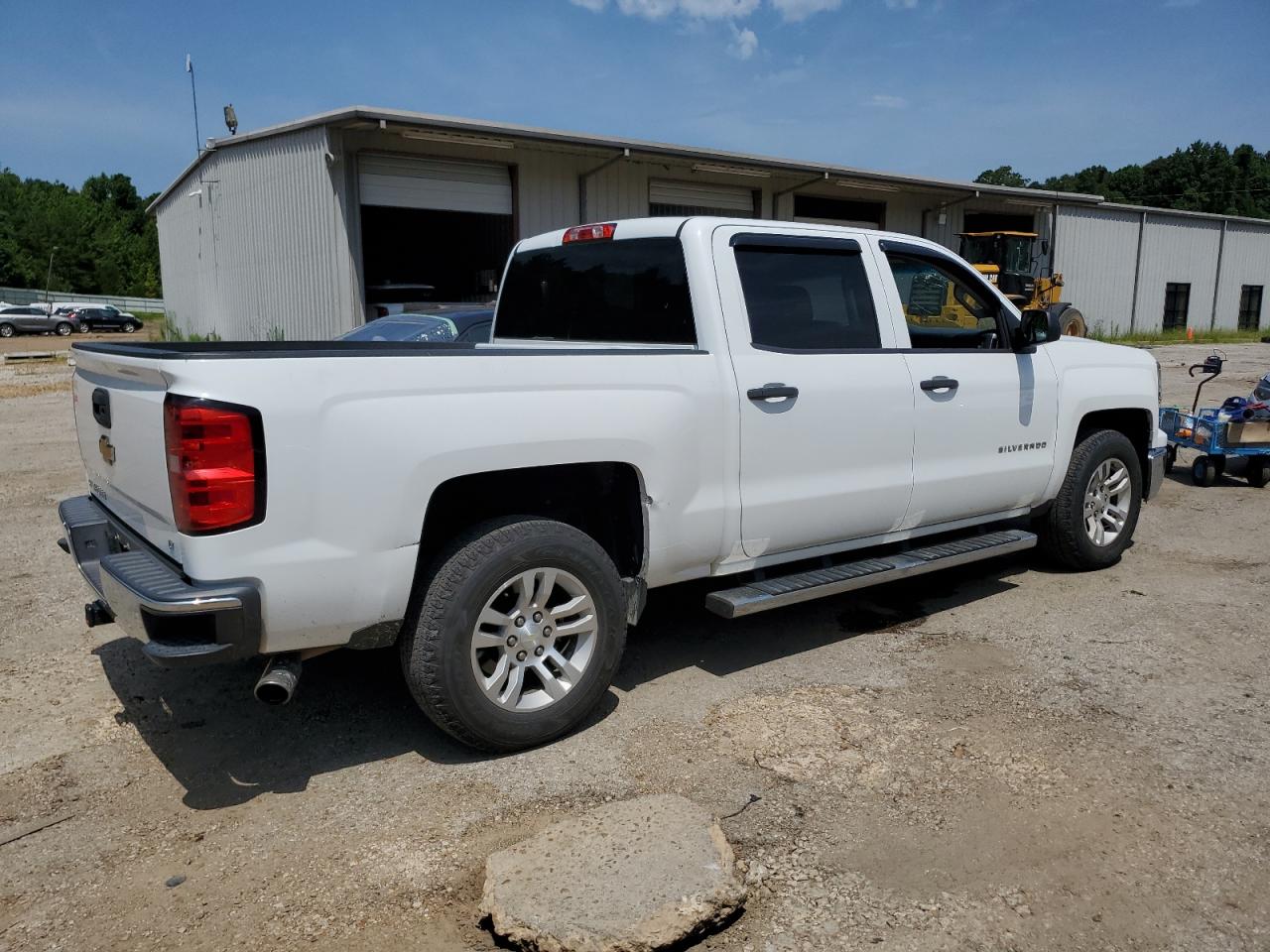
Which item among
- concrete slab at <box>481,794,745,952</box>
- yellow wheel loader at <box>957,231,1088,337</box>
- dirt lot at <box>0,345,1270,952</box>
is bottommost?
dirt lot at <box>0,345,1270,952</box>

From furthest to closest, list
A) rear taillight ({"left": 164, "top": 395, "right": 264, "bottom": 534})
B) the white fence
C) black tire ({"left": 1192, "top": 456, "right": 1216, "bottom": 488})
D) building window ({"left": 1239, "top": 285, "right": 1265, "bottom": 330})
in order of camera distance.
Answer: the white fence → building window ({"left": 1239, "top": 285, "right": 1265, "bottom": 330}) → black tire ({"left": 1192, "top": 456, "right": 1216, "bottom": 488}) → rear taillight ({"left": 164, "top": 395, "right": 264, "bottom": 534})

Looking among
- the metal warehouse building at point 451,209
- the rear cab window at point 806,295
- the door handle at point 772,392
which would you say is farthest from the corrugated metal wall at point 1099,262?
the door handle at point 772,392

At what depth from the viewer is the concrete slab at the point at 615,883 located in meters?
2.61

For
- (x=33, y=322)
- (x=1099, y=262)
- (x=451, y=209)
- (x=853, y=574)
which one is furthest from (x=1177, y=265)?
(x=33, y=322)

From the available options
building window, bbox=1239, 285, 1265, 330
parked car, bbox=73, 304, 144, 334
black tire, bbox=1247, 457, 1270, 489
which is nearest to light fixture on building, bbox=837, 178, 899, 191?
black tire, bbox=1247, 457, 1270, 489

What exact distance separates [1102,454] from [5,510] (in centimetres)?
803

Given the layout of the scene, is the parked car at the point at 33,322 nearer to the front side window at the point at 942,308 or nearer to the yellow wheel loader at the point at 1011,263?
the yellow wheel loader at the point at 1011,263

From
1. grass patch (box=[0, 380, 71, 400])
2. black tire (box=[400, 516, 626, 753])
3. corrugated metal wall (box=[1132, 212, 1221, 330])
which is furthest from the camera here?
corrugated metal wall (box=[1132, 212, 1221, 330])

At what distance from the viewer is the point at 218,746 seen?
3832 millimetres

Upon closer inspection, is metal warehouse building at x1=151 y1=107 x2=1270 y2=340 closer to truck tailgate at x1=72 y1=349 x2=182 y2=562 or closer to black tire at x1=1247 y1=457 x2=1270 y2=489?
black tire at x1=1247 y1=457 x2=1270 y2=489

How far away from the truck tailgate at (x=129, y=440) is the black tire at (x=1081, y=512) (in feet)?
15.9

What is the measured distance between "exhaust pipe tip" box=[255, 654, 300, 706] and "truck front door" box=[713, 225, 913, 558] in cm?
195

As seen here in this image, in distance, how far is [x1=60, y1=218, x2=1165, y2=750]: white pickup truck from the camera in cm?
310

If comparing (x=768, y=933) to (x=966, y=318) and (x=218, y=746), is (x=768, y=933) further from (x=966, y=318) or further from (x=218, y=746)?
(x=966, y=318)
